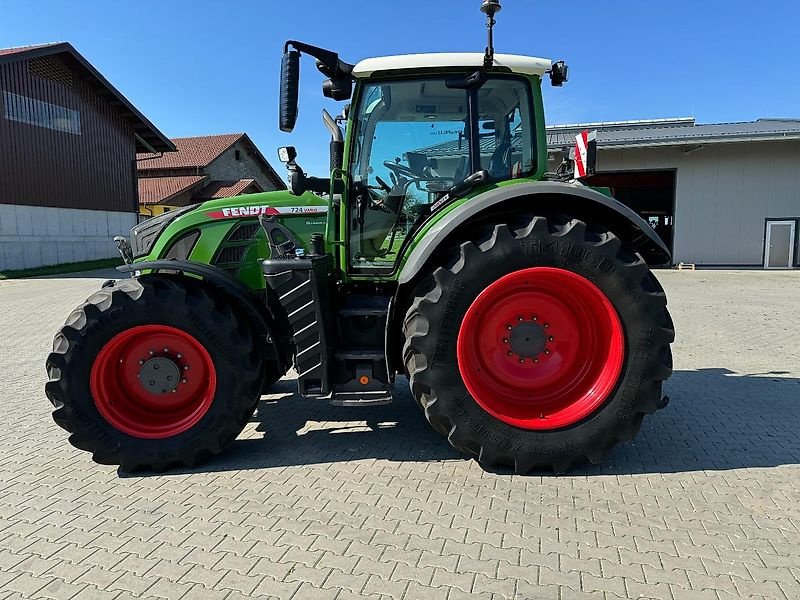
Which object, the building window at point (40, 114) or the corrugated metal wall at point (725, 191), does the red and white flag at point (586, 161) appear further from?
the building window at point (40, 114)

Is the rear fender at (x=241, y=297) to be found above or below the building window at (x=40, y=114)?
below

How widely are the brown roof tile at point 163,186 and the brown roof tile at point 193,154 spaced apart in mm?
736

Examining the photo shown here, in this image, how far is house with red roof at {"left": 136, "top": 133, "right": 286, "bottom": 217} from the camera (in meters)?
29.7

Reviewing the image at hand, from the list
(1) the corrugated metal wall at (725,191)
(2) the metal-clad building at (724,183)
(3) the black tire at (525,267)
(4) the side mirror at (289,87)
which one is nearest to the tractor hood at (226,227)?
(4) the side mirror at (289,87)

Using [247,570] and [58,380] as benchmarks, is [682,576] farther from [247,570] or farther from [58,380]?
Result: [58,380]

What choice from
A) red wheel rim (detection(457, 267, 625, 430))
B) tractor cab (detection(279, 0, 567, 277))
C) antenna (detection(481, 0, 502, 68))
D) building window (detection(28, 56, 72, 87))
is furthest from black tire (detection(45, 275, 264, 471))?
building window (detection(28, 56, 72, 87))

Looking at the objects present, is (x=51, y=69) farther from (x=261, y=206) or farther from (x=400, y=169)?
(x=400, y=169)

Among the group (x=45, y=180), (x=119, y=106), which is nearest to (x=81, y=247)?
(x=45, y=180)

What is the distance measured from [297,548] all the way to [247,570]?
9.6 inches

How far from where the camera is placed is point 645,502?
286 centimetres

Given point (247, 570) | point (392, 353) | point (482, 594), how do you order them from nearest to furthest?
point (482, 594), point (247, 570), point (392, 353)

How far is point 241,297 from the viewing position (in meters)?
3.38

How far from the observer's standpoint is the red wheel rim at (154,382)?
3299 millimetres

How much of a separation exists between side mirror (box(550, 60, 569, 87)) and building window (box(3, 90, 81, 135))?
66.0ft
